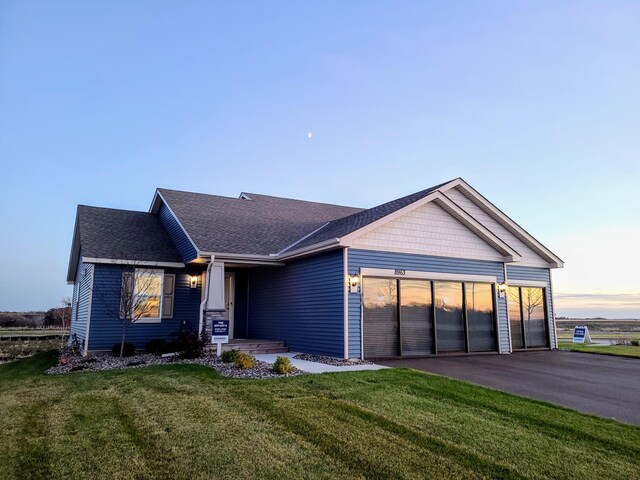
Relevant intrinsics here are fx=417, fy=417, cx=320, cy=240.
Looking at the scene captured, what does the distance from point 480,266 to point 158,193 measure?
1245 centimetres

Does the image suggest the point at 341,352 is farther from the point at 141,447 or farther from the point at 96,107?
the point at 96,107

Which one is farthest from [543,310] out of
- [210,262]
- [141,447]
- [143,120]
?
[143,120]

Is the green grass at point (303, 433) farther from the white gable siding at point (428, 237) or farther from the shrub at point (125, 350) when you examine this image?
the white gable siding at point (428, 237)

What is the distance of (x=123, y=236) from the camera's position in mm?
14648

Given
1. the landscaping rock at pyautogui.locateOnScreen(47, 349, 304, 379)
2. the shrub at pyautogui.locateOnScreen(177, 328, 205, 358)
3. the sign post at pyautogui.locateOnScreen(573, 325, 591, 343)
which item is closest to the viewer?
the landscaping rock at pyautogui.locateOnScreen(47, 349, 304, 379)

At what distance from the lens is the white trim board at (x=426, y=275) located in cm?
1139

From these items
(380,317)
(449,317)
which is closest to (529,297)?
(449,317)

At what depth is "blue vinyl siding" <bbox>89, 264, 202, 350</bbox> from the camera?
12.8 meters

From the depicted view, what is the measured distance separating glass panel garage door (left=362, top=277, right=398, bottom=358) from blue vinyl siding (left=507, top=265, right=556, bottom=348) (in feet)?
17.7

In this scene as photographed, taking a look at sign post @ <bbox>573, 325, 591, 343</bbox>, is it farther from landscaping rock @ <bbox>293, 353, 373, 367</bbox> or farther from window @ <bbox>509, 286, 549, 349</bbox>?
landscaping rock @ <bbox>293, 353, 373, 367</bbox>

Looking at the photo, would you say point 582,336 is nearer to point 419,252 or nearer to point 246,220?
point 419,252

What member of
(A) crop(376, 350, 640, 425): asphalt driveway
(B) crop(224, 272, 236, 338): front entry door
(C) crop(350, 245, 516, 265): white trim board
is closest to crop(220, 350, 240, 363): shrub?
(A) crop(376, 350, 640, 425): asphalt driveway

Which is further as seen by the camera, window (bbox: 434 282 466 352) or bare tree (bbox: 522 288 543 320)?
bare tree (bbox: 522 288 543 320)

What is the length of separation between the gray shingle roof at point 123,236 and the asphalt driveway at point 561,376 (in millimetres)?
8558
